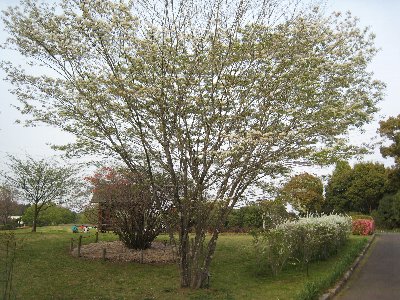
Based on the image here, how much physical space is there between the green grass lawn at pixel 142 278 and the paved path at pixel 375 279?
48 cm

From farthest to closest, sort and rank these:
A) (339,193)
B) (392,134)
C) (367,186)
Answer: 1. (339,193)
2. (367,186)
3. (392,134)

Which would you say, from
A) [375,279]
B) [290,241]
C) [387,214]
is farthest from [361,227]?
[387,214]

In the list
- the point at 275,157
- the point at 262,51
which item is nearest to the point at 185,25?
the point at 262,51

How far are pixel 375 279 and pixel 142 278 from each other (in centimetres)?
645

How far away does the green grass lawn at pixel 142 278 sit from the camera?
29.5 feet

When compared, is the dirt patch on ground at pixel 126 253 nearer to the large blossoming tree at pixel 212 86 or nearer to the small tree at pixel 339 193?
the large blossoming tree at pixel 212 86

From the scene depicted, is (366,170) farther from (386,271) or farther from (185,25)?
(185,25)

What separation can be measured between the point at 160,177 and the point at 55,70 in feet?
12.3

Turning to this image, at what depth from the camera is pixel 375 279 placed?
1061 cm

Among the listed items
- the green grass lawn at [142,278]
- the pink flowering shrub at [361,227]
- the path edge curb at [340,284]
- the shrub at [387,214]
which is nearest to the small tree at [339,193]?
the shrub at [387,214]

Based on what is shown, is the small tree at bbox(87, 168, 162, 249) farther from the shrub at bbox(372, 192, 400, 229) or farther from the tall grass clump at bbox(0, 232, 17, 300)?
the shrub at bbox(372, 192, 400, 229)

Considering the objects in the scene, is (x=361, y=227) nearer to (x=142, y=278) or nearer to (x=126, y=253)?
(x=126, y=253)

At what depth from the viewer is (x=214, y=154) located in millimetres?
8484

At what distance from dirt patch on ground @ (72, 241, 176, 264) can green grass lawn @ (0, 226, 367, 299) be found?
55 cm
